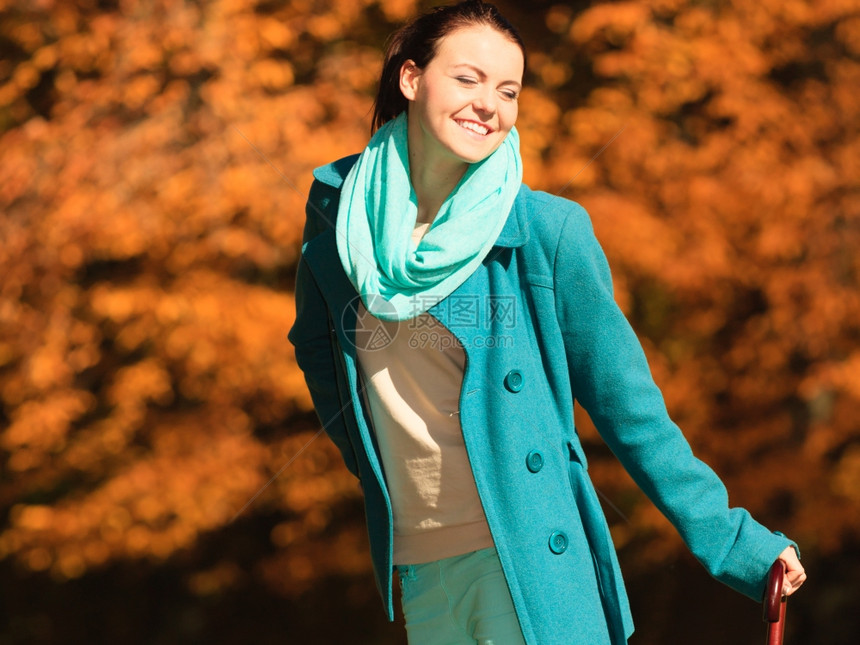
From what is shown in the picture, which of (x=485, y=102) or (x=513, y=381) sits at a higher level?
(x=485, y=102)

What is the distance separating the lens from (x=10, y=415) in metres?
5.20

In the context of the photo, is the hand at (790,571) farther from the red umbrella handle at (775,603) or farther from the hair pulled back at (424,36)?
the hair pulled back at (424,36)

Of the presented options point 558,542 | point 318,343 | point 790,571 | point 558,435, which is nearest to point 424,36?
point 318,343

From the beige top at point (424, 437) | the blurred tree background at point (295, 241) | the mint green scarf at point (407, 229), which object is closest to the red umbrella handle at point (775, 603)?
the beige top at point (424, 437)

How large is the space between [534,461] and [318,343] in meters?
0.57

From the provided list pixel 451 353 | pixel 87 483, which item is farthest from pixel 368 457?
pixel 87 483

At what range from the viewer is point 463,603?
6.00 feet

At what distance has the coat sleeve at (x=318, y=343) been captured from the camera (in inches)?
82.4

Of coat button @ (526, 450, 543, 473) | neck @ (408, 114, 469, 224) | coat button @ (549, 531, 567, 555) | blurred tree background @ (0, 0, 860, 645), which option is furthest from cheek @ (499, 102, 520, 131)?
blurred tree background @ (0, 0, 860, 645)

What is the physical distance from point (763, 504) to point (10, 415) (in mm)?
3571

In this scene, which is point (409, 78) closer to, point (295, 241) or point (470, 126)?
point (470, 126)

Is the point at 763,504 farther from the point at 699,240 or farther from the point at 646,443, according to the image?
the point at 646,443

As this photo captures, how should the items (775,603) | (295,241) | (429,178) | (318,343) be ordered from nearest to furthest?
(775,603) < (429,178) < (318,343) < (295,241)

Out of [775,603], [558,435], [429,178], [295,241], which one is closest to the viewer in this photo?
[775,603]
